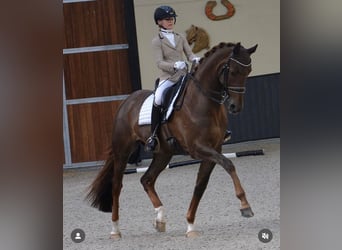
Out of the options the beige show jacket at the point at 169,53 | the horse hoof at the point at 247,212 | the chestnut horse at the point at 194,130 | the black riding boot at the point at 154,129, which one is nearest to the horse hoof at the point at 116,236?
the chestnut horse at the point at 194,130

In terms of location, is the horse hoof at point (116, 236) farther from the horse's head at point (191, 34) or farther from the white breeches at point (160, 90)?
the horse's head at point (191, 34)

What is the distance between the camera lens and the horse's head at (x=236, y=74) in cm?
202

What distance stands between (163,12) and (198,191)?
530mm

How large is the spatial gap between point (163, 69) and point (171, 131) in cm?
19

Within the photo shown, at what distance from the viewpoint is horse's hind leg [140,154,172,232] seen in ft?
7.00

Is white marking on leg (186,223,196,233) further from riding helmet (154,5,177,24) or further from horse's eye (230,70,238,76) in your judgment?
riding helmet (154,5,177,24)

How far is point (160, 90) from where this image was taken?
213 centimetres

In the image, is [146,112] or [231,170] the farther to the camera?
[146,112]

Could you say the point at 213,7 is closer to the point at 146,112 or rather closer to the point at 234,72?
the point at 234,72

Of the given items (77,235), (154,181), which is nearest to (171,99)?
(154,181)

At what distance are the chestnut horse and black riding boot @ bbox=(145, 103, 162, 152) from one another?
2 centimetres

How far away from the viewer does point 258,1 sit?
2.03m
